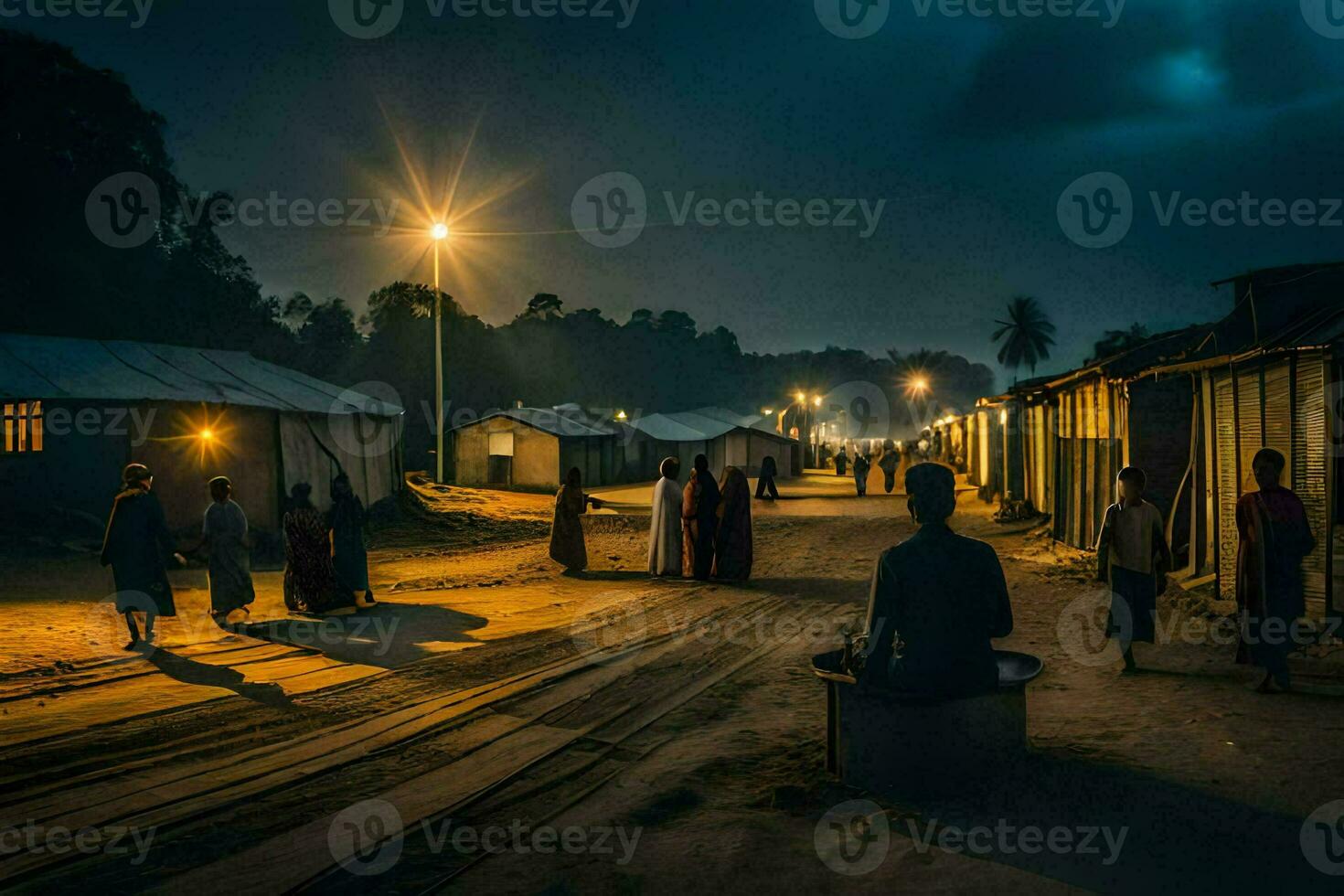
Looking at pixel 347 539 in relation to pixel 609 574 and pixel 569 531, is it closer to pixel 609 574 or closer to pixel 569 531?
pixel 569 531

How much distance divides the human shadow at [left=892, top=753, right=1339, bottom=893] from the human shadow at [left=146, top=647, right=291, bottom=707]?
16.1 feet

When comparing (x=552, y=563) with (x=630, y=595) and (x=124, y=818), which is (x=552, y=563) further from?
(x=124, y=818)

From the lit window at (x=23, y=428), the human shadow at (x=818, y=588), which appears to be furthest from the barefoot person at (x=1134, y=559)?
the lit window at (x=23, y=428)

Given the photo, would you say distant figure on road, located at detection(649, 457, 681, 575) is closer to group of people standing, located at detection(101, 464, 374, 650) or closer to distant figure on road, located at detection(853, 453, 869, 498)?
group of people standing, located at detection(101, 464, 374, 650)

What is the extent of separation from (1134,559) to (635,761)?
4524 mm

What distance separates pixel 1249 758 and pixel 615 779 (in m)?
3.63

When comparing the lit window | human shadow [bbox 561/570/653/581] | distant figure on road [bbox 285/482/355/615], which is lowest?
human shadow [bbox 561/570/653/581]

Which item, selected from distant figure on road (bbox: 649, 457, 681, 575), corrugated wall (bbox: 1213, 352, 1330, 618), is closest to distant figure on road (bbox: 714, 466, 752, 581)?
distant figure on road (bbox: 649, 457, 681, 575)

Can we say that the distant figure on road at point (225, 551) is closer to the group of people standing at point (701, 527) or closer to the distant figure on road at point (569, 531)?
the distant figure on road at point (569, 531)

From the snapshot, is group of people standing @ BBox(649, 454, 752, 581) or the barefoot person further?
group of people standing @ BBox(649, 454, 752, 581)

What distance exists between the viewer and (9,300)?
83.4ft

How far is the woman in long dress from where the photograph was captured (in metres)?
10.9

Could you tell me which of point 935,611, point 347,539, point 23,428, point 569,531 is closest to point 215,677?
point 347,539

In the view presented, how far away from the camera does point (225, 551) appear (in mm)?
9844
